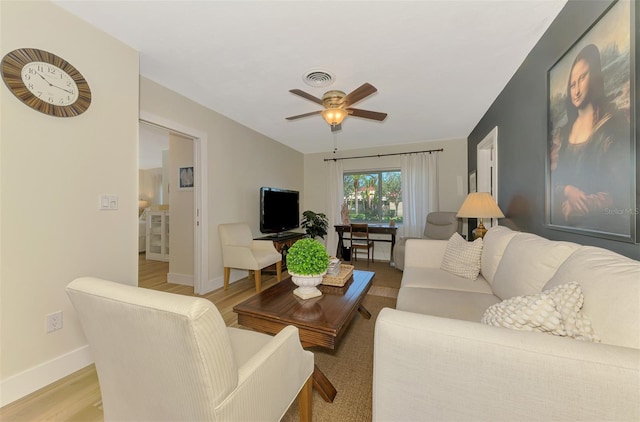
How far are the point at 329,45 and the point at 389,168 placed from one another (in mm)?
3485

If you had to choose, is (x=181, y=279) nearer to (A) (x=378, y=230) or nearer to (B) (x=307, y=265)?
(B) (x=307, y=265)

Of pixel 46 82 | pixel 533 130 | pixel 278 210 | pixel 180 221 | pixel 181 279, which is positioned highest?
pixel 46 82

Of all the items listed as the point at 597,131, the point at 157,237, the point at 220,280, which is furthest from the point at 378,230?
the point at 157,237

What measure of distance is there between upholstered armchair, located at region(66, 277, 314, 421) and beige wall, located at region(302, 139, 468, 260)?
453 centimetres

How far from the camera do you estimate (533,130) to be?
1.99 metres

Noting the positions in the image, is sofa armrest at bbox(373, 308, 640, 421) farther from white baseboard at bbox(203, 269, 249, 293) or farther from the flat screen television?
the flat screen television

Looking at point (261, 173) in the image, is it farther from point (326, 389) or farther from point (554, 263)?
point (554, 263)

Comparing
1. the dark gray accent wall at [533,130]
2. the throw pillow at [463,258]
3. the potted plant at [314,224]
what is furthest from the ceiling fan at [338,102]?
the potted plant at [314,224]

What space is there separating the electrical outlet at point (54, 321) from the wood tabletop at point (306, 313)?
1116 millimetres

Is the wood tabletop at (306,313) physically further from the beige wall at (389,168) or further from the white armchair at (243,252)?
the beige wall at (389,168)

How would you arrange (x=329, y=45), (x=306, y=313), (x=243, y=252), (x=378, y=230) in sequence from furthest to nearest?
(x=378, y=230)
(x=243, y=252)
(x=329, y=45)
(x=306, y=313)

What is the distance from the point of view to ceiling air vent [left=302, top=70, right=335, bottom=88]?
89.8 inches

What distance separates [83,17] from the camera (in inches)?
65.6

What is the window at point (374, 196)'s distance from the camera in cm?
516
